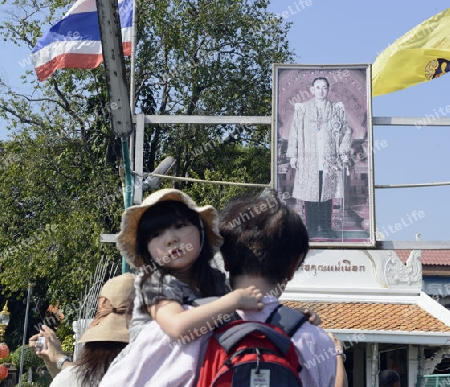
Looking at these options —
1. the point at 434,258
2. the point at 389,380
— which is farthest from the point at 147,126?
the point at 389,380

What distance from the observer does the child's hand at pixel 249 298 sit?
5.82 ft

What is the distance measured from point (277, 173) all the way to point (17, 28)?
1350 centimetres

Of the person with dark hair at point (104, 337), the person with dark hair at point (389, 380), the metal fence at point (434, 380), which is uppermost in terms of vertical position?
the person with dark hair at point (104, 337)

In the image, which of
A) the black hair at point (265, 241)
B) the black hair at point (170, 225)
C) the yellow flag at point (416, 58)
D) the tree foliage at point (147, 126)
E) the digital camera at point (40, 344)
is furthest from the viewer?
the tree foliage at point (147, 126)

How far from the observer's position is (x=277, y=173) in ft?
32.9

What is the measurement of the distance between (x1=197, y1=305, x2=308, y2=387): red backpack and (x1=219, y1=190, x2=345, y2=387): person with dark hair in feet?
0.29

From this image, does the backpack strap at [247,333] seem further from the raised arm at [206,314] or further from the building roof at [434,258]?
the building roof at [434,258]

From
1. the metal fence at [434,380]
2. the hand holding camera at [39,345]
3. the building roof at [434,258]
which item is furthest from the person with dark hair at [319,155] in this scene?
the building roof at [434,258]

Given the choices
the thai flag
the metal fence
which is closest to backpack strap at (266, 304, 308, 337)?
the thai flag

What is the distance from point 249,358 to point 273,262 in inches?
12.1

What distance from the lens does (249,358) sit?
1.67 meters

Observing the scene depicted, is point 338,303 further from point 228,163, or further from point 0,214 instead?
point 0,214

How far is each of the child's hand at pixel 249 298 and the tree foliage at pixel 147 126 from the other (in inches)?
717

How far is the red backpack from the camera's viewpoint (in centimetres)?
167
